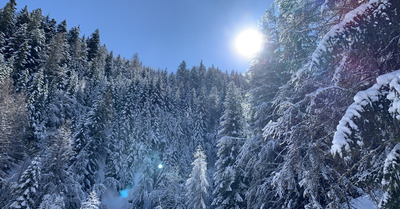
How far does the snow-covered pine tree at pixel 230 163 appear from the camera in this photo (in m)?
16.8

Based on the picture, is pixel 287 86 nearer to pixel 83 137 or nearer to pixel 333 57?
pixel 333 57

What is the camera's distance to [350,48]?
457cm

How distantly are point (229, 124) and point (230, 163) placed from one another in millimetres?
3346

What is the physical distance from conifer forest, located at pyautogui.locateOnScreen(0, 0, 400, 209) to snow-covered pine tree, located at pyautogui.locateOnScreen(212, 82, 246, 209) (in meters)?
0.11

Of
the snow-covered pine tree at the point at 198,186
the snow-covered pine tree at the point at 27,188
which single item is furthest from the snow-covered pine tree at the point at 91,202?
the snow-covered pine tree at the point at 198,186

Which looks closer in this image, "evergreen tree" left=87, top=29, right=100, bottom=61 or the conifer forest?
the conifer forest

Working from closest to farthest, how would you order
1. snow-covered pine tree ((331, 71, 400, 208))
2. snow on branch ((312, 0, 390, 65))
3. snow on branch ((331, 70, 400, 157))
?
snow-covered pine tree ((331, 71, 400, 208))
snow on branch ((331, 70, 400, 157))
snow on branch ((312, 0, 390, 65))

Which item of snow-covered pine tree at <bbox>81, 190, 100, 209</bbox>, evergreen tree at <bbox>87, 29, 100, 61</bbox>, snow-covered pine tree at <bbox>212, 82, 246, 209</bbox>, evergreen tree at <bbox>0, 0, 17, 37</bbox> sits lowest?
snow-covered pine tree at <bbox>81, 190, 100, 209</bbox>

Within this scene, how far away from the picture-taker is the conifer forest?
13.5 ft

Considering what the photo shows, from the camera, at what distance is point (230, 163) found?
18281 mm

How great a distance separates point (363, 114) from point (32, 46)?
50.6 m

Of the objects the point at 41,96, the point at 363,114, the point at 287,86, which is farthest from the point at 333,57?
the point at 41,96

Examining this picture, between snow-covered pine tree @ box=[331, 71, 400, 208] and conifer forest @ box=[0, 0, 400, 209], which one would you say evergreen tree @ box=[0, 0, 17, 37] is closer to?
conifer forest @ box=[0, 0, 400, 209]

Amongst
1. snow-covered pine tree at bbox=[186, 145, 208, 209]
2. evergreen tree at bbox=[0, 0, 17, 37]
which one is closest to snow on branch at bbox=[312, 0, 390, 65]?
snow-covered pine tree at bbox=[186, 145, 208, 209]
